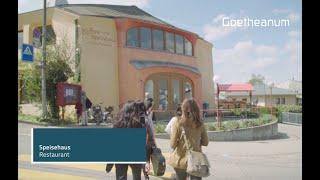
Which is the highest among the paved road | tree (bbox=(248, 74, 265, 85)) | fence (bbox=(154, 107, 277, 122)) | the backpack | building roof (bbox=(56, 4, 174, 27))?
building roof (bbox=(56, 4, 174, 27))

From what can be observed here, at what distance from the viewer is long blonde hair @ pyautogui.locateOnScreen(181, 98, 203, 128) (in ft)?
16.9

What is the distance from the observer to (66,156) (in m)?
6.07

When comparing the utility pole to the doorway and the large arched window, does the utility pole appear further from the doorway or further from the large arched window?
the large arched window

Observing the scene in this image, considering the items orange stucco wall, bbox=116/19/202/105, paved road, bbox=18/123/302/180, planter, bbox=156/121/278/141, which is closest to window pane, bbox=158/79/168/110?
orange stucco wall, bbox=116/19/202/105

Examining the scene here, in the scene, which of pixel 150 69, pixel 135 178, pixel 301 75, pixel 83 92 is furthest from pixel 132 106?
pixel 150 69

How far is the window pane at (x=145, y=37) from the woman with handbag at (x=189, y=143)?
7.16m

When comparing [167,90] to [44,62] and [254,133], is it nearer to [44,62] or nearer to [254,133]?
[44,62]

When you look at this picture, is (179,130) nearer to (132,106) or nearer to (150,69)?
(132,106)

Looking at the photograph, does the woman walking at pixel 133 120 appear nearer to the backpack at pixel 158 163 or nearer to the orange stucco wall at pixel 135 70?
the backpack at pixel 158 163

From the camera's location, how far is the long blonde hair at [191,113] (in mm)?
5148

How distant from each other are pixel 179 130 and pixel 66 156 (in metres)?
1.72

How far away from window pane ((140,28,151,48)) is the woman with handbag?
716 centimetres
